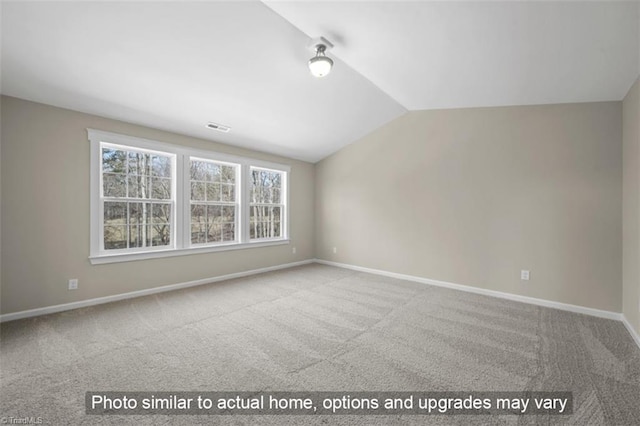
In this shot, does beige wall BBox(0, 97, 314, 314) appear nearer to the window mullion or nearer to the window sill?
the window sill

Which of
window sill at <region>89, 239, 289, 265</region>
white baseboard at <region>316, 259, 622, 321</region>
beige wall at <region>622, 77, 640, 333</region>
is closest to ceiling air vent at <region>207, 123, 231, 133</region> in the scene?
window sill at <region>89, 239, 289, 265</region>

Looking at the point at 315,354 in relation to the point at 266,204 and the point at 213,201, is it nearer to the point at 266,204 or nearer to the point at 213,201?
the point at 213,201

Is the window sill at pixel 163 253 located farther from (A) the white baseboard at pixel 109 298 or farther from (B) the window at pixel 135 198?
(A) the white baseboard at pixel 109 298

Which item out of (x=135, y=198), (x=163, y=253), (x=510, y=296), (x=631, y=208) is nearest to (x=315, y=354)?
(x=163, y=253)

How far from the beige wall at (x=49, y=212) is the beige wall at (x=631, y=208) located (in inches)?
223

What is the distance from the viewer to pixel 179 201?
423cm

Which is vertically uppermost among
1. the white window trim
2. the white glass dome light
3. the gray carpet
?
the white glass dome light

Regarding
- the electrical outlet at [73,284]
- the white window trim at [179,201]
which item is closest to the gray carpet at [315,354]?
the electrical outlet at [73,284]

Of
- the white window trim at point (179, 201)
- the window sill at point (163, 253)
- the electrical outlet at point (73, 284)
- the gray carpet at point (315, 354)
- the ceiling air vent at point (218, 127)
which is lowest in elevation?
the gray carpet at point (315, 354)

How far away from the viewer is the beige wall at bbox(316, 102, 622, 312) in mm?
3312

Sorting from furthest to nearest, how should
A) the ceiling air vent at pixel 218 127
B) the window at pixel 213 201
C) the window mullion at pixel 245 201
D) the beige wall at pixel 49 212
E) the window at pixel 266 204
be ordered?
the window at pixel 266 204
the window mullion at pixel 245 201
the window at pixel 213 201
the ceiling air vent at pixel 218 127
the beige wall at pixel 49 212

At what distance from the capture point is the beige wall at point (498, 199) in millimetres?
3312

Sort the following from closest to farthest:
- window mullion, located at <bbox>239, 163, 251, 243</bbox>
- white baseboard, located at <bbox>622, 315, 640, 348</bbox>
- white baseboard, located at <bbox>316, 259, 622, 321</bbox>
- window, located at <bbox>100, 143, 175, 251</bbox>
→ white baseboard, located at <bbox>622, 315, 640, 348</bbox> → white baseboard, located at <bbox>316, 259, 622, 321</bbox> → window, located at <bbox>100, 143, 175, 251</bbox> → window mullion, located at <bbox>239, 163, 251, 243</bbox>

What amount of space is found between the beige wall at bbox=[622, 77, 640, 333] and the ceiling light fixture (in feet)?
9.92
